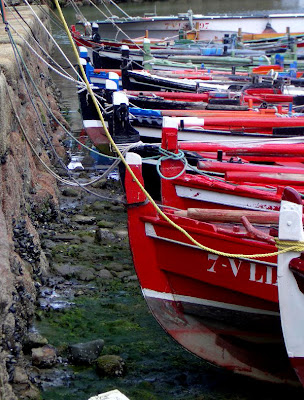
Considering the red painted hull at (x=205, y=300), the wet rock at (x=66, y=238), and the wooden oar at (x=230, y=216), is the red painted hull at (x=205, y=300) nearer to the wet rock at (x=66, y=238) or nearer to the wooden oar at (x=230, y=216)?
the wooden oar at (x=230, y=216)

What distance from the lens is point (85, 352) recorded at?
5605mm

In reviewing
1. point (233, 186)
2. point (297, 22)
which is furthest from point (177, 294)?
point (297, 22)

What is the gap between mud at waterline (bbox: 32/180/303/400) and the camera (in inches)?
210

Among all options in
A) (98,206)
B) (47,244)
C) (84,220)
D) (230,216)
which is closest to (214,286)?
(230,216)

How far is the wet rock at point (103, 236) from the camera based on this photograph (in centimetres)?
839

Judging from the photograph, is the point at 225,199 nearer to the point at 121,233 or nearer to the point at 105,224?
the point at 121,233

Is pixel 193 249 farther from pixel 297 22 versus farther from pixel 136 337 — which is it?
pixel 297 22

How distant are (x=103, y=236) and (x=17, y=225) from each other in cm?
202

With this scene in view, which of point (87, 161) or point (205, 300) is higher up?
point (205, 300)

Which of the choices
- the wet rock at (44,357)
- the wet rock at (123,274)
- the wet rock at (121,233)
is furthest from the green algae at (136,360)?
the wet rock at (121,233)

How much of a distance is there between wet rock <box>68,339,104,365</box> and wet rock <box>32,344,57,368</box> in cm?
16

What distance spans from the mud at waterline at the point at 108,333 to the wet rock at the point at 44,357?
39 millimetres

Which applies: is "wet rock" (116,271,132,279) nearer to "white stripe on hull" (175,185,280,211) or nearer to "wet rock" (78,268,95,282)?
"wet rock" (78,268,95,282)

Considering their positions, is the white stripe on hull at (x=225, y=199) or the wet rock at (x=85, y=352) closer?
the wet rock at (x=85, y=352)
